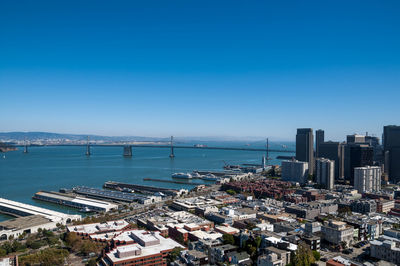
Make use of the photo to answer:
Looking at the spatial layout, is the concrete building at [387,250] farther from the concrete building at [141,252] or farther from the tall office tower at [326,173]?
the tall office tower at [326,173]

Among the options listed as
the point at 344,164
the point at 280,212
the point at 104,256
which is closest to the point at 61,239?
the point at 104,256

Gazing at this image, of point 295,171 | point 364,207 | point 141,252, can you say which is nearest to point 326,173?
point 295,171

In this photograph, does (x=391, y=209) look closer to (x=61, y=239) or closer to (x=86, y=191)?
(x=61, y=239)

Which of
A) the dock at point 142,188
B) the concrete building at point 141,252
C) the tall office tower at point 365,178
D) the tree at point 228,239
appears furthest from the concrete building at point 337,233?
the tall office tower at point 365,178

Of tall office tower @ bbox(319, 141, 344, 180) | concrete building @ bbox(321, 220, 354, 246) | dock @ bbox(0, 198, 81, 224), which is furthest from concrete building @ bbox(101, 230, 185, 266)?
tall office tower @ bbox(319, 141, 344, 180)

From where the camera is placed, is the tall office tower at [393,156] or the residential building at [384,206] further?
the tall office tower at [393,156]

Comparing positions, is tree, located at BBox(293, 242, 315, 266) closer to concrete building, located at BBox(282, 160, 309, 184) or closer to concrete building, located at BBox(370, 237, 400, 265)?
concrete building, located at BBox(370, 237, 400, 265)
